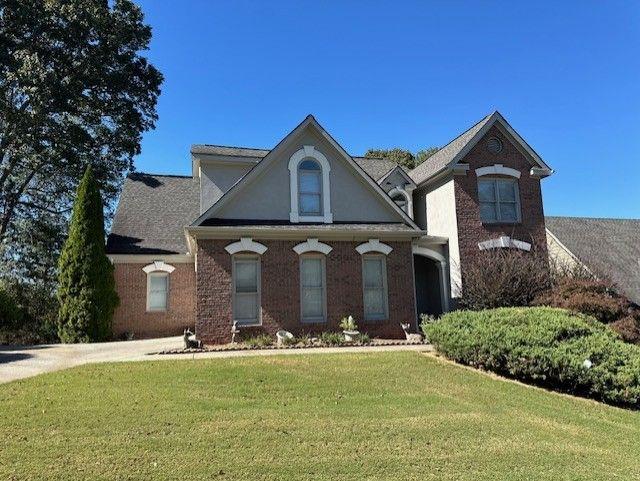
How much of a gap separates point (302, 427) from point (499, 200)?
46.7 feet

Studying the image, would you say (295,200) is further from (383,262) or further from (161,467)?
(161,467)

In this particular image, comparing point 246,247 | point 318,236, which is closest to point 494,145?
point 318,236

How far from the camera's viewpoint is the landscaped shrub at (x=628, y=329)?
12.7m

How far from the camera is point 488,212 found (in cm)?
1833

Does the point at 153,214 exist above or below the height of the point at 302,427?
above

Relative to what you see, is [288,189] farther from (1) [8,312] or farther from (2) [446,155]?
(1) [8,312]

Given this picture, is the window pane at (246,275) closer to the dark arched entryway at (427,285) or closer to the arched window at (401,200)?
the dark arched entryway at (427,285)

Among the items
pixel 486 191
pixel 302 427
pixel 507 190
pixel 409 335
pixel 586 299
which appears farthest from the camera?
pixel 507 190

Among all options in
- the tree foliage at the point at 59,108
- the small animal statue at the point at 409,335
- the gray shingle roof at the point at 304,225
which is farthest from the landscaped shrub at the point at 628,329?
the tree foliage at the point at 59,108

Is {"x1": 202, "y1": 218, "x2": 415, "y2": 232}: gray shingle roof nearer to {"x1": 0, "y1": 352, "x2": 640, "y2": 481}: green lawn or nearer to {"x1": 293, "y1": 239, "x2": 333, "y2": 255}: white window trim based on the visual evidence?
{"x1": 293, "y1": 239, "x2": 333, "y2": 255}: white window trim

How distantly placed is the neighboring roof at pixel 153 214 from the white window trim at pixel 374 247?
312 inches

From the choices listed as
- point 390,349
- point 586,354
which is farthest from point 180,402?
point 586,354

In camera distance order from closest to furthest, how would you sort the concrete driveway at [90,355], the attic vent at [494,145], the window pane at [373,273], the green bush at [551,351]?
the green bush at [551,351], the concrete driveway at [90,355], the window pane at [373,273], the attic vent at [494,145]

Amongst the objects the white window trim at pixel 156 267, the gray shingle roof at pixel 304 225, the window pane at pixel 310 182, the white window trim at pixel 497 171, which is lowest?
the white window trim at pixel 156 267
